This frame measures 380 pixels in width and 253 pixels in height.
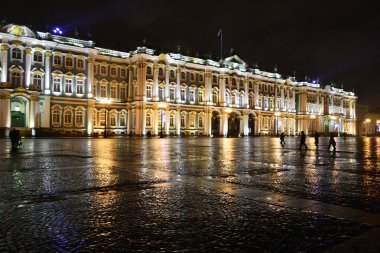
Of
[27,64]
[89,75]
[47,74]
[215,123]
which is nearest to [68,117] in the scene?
[47,74]

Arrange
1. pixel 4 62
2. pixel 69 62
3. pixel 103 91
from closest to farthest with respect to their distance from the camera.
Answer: pixel 4 62 → pixel 69 62 → pixel 103 91

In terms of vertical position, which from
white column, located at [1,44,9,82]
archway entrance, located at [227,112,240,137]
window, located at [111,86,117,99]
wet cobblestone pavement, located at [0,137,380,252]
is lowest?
wet cobblestone pavement, located at [0,137,380,252]

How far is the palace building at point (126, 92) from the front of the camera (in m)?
51.4

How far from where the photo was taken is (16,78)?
51.5 meters

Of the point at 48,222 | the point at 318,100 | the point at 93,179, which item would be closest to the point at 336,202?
the point at 48,222

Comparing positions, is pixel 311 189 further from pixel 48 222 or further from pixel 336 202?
pixel 48 222

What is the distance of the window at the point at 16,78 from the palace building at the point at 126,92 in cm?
14

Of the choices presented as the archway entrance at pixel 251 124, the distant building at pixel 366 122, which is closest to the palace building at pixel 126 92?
the archway entrance at pixel 251 124

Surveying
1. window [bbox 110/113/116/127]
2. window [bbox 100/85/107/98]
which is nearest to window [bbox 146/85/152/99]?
window [bbox 110/113/116/127]

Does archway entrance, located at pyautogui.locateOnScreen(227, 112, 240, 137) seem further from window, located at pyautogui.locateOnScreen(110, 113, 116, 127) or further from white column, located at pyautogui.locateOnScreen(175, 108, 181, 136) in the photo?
window, located at pyautogui.locateOnScreen(110, 113, 116, 127)

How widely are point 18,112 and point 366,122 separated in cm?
12515

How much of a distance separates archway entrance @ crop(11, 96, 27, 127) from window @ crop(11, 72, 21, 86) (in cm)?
232

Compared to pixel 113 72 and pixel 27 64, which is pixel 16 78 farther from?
pixel 113 72

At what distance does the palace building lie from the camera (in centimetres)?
5141
